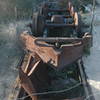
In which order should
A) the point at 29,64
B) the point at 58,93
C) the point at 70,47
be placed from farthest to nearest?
the point at 58,93, the point at 29,64, the point at 70,47

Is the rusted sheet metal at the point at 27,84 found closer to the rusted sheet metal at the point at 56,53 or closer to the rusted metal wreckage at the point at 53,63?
the rusted metal wreckage at the point at 53,63

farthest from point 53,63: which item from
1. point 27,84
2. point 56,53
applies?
point 27,84

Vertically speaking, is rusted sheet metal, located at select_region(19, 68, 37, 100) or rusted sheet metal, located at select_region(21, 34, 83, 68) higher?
rusted sheet metal, located at select_region(21, 34, 83, 68)

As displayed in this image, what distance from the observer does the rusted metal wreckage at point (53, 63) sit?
5.09 m

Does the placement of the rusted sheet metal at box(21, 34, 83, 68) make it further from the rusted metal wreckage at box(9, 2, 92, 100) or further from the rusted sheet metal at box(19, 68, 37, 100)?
the rusted sheet metal at box(19, 68, 37, 100)

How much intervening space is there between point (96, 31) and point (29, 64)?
5.90 m

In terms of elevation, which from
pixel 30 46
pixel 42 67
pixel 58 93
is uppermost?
pixel 30 46

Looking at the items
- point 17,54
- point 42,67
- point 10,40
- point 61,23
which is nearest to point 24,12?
point 10,40

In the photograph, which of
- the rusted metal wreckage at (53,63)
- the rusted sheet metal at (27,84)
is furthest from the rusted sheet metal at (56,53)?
the rusted sheet metal at (27,84)

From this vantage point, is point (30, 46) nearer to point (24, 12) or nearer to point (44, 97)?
point (44, 97)

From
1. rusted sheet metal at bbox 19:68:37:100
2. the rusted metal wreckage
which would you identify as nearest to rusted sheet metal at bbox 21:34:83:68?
the rusted metal wreckage

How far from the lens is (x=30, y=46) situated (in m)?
5.44

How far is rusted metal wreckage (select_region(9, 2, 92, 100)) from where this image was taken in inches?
200

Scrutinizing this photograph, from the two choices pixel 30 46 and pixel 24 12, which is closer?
pixel 30 46
